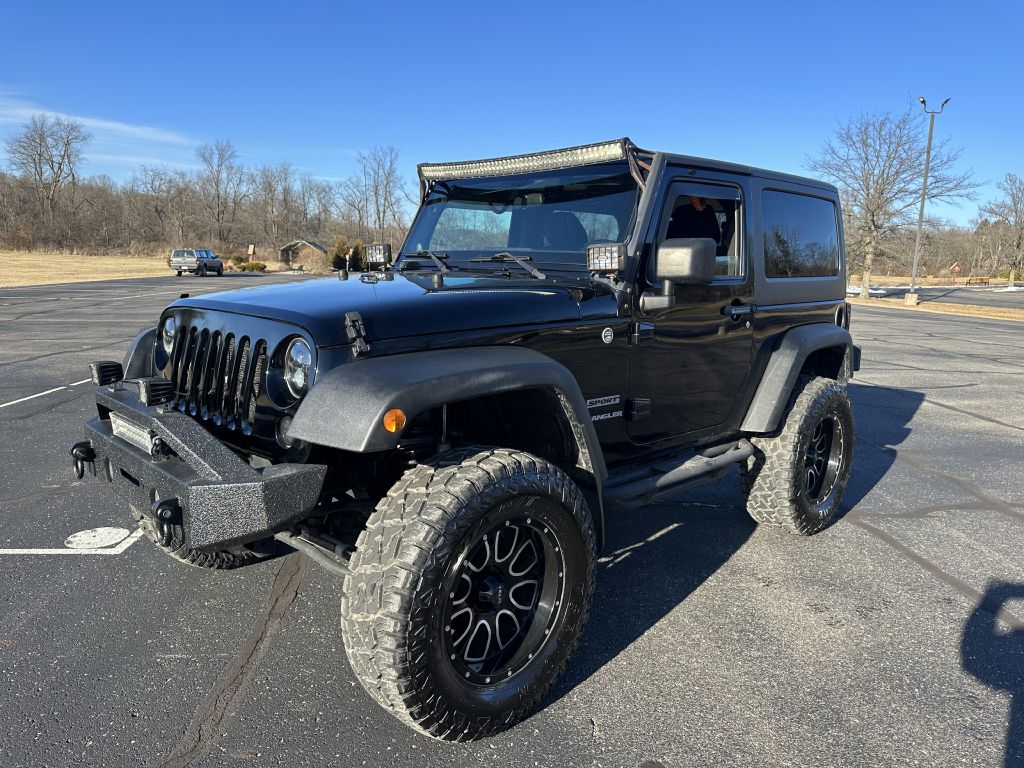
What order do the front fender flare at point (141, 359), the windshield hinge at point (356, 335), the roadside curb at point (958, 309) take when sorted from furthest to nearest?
the roadside curb at point (958, 309)
the front fender flare at point (141, 359)
the windshield hinge at point (356, 335)

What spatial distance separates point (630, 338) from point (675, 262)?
396 mm

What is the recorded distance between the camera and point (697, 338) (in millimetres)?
3490

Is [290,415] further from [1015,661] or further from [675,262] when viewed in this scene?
[1015,661]

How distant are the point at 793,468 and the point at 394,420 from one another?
2.73 metres

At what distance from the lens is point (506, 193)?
11.9 ft

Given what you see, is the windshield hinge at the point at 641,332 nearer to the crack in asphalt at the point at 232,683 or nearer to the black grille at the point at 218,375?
the black grille at the point at 218,375

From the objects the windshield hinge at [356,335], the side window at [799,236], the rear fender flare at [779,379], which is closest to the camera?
the windshield hinge at [356,335]

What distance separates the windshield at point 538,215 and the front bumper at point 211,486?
5.43ft

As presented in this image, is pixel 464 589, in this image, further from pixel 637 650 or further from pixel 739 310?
pixel 739 310

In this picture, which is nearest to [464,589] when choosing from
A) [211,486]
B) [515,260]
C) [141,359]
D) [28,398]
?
[211,486]

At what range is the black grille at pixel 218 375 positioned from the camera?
2.51 m

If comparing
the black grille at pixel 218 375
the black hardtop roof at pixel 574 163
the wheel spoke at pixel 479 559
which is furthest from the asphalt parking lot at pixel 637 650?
the black hardtop roof at pixel 574 163

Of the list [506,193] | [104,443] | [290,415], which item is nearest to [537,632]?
[290,415]

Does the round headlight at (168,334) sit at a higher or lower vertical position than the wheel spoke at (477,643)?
higher
